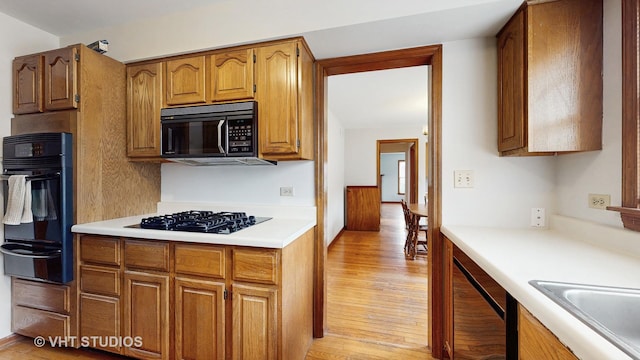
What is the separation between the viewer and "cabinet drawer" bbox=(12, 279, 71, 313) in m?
1.76

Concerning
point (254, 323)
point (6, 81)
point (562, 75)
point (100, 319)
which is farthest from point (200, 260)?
point (562, 75)

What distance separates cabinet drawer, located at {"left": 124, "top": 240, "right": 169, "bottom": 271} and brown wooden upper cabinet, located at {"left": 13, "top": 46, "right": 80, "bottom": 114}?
109 cm

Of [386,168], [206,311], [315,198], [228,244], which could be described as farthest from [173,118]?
[386,168]

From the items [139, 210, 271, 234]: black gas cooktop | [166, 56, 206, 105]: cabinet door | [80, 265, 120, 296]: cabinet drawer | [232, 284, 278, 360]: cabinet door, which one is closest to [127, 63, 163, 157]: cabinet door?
[166, 56, 206, 105]: cabinet door

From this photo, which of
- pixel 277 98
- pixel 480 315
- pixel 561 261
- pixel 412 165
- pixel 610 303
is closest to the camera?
Answer: pixel 610 303

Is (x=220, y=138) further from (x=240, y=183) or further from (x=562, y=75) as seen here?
(x=562, y=75)

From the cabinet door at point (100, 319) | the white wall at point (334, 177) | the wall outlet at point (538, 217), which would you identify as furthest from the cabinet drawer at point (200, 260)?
the white wall at point (334, 177)

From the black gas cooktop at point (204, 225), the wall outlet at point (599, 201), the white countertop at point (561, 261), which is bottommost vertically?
the white countertop at point (561, 261)

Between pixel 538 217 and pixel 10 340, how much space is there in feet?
12.7

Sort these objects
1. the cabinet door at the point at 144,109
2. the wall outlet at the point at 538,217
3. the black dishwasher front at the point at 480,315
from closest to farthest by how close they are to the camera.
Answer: the black dishwasher front at the point at 480,315, the wall outlet at the point at 538,217, the cabinet door at the point at 144,109

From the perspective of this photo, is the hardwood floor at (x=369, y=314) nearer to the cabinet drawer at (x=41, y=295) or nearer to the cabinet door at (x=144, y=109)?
the cabinet drawer at (x=41, y=295)

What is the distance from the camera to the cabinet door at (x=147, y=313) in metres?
1.54

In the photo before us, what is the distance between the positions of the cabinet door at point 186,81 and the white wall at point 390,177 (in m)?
10.8

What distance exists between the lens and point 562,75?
4.27 ft
